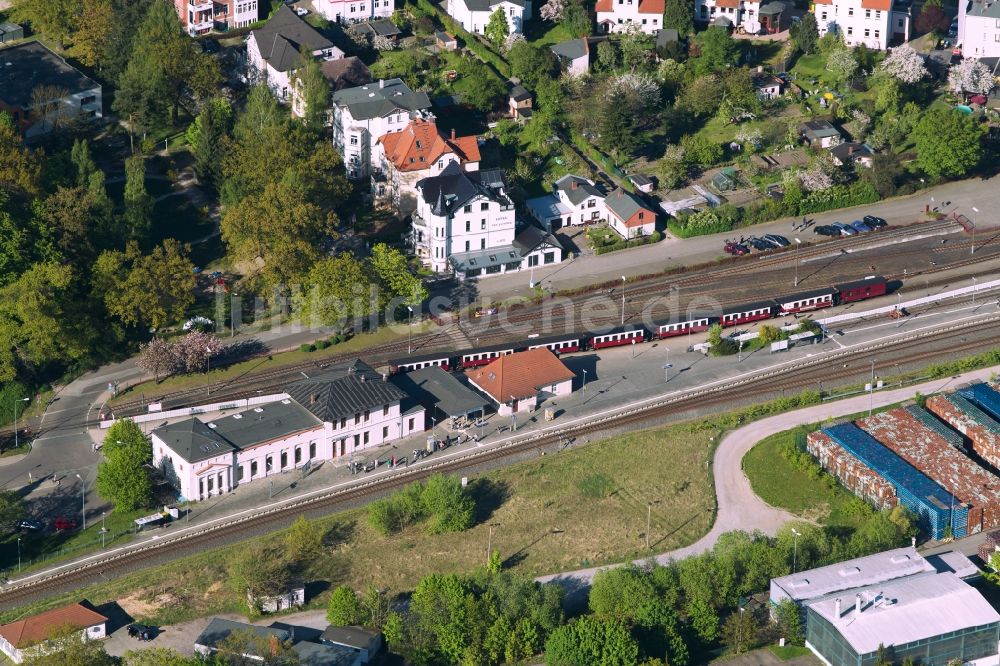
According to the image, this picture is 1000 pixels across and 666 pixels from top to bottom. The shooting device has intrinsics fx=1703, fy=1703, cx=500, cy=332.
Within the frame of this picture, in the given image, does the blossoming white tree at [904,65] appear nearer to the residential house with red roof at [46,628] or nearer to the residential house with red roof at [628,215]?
the residential house with red roof at [628,215]

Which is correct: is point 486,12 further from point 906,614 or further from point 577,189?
point 906,614

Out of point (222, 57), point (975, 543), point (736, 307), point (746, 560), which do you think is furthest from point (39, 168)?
point (975, 543)

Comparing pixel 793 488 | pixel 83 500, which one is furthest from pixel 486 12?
pixel 83 500

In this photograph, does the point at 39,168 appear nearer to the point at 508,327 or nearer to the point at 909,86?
the point at 508,327

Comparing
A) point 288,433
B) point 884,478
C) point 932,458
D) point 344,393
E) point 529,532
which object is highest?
point 344,393

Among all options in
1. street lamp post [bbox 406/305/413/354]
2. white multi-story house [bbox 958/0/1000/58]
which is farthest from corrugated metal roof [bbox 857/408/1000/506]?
white multi-story house [bbox 958/0/1000/58]

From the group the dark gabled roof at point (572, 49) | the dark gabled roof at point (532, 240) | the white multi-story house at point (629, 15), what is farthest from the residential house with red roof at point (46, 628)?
the white multi-story house at point (629, 15)

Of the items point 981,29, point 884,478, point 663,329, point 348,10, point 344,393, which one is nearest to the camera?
point 884,478
